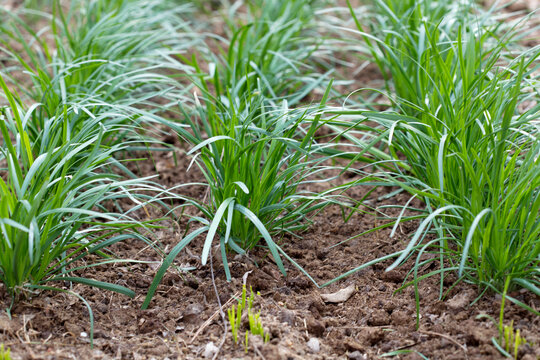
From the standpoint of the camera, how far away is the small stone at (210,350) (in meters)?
2.06

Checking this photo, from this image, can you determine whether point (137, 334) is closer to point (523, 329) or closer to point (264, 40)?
point (523, 329)

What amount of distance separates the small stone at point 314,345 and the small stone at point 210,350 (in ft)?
1.02

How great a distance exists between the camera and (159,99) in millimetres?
3988

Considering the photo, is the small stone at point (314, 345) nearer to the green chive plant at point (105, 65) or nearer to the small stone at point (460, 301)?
the small stone at point (460, 301)

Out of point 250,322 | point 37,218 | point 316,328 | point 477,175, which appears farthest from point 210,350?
point 477,175

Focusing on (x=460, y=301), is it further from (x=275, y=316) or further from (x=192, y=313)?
(x=192, y=313)

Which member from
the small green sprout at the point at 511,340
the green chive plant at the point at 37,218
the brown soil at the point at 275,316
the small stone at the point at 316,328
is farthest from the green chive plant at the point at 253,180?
the small green sprout at the point at 511,340

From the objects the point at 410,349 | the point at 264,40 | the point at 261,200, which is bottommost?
the point at 410,349

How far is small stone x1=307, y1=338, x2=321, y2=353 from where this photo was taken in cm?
211

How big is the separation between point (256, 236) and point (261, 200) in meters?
0.16

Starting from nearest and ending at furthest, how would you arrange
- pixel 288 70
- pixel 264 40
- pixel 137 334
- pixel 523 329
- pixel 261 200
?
pixel 523 329
pixel 137 334
pixel 261 200
pixel 264 40
pixel 288 70

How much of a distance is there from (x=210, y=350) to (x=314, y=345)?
1.14 ft

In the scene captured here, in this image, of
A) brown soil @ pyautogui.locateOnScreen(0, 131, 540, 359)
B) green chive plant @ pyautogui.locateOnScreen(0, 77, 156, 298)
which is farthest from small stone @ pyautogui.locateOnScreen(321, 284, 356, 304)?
green chive plant @ pyautogui.locateOnScreen(0, 77, 156, 298)

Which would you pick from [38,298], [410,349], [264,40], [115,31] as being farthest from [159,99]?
[410,349]
